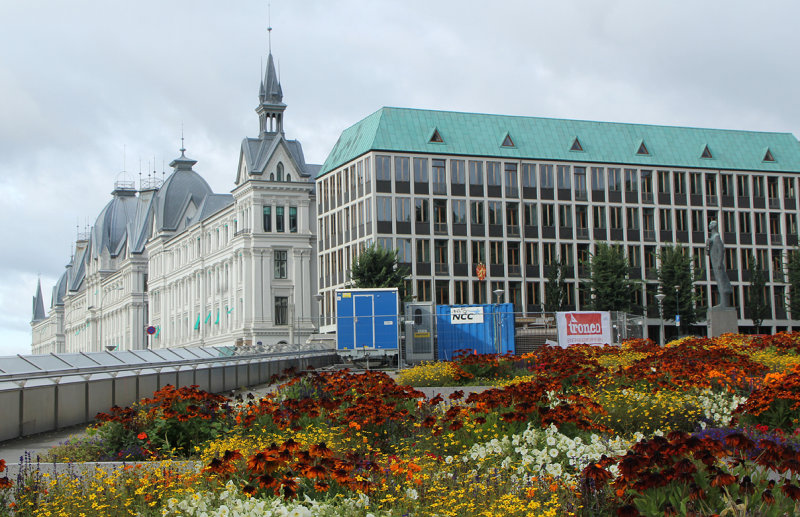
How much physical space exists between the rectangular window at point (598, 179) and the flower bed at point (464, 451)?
6748cm

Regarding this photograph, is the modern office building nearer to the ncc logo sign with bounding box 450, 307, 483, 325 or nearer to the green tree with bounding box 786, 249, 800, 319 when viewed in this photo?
the green tree with bounding box 786, 249, 800, 319

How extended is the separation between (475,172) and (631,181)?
47.5 ft

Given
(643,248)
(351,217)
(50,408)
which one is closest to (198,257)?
(351,217)

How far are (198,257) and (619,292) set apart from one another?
148ft

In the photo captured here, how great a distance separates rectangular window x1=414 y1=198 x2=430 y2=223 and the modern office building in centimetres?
10

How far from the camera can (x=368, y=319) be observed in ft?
148

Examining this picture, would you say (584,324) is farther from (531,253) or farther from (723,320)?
(531,253)

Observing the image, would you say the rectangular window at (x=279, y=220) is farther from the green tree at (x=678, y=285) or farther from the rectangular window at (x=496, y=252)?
the green tree at (x=678, y=285)

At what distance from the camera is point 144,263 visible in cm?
13862

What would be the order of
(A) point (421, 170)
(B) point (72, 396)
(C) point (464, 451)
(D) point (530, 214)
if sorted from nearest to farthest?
(C) point (464, 451), (B) point (72, 396), (A) point (421, 170), (D) point (530, 214)

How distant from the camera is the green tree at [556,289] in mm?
80125

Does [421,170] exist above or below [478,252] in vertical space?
above

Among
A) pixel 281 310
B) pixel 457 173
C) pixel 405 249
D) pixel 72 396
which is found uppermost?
pixel 457 173

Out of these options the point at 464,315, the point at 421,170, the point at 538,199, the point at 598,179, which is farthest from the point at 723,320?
the point at 598,179
